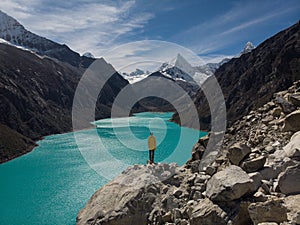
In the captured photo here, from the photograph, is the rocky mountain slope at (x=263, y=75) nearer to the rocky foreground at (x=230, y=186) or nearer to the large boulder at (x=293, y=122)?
the rocky foreground at (x=230, y=186)

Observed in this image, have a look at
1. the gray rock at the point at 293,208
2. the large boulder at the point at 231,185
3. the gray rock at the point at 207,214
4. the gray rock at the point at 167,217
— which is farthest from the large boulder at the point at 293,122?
the gray rock at the point at 167,217

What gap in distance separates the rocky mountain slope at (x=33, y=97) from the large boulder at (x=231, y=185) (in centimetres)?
6292

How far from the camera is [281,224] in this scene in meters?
6.43

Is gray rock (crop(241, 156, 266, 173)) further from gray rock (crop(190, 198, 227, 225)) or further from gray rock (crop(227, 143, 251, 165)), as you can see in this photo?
gray rock (crop(190, 198, 227, 225))

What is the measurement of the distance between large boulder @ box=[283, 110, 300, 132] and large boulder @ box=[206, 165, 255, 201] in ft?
10.5

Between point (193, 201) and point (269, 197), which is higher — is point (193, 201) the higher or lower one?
the lower one

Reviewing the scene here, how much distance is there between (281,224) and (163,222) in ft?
18.5

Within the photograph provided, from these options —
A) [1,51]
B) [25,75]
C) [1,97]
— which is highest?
[1,51]

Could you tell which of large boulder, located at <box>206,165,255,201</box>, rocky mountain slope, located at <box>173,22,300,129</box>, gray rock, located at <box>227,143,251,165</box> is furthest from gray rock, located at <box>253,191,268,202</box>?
rocky mountain slope, located at <box>173,22,300,129</box>

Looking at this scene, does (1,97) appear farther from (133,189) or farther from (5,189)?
(133,189)

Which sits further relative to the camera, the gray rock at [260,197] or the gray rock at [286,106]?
the gray rock at [286,106]

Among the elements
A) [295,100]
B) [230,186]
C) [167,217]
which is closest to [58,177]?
[167,217]

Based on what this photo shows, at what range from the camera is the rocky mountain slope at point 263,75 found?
88963 mm

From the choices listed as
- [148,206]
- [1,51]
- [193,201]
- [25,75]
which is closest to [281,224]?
[193,201]
